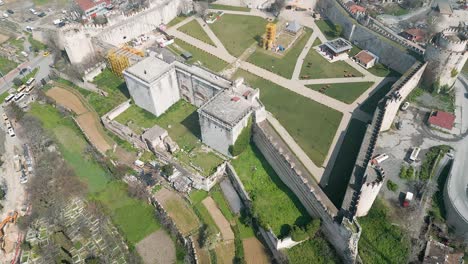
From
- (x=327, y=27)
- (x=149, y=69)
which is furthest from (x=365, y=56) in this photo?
(x=149, y=69)

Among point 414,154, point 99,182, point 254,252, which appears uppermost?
point 414,154

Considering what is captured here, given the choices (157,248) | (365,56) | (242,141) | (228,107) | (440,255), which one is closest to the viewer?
(440,255)

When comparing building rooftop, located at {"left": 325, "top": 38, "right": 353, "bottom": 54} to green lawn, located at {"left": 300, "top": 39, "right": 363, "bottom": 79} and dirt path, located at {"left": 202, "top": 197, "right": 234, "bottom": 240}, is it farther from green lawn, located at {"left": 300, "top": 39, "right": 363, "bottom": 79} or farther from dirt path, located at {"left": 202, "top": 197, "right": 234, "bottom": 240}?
dirt path, located at {"left": 202, "top": 197, "right": 234, "bottom": 240}

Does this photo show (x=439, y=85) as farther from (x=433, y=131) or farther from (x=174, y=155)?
(x=174, y=155)

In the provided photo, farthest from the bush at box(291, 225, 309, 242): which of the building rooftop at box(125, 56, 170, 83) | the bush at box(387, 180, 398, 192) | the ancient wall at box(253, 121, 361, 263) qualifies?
the building rooftop at box(125, 56, 170, 83)

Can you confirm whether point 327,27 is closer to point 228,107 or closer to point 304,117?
point 304,117
